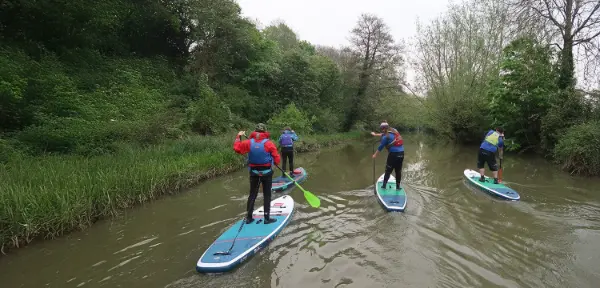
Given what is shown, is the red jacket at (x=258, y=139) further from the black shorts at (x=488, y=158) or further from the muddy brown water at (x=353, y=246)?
the black shorts at (x=488, y=158)

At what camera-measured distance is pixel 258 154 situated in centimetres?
591

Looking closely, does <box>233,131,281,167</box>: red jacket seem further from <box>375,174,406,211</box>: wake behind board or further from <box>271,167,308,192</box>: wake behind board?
<box>271,167,308,192</box>: wake behind board

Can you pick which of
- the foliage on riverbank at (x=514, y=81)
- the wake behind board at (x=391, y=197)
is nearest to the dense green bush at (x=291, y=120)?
the foliage on riverbank at (x=514, y=81)

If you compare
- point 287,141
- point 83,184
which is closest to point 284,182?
point 287,141

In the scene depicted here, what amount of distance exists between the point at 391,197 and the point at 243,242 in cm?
420

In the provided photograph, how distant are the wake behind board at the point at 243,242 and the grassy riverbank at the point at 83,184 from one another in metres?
2.96

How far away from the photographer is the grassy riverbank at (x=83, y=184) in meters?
5.33

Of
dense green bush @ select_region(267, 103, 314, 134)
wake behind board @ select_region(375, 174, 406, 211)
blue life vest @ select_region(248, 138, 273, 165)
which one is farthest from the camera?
dense green bush @ select_region(267, 103, 314, 134)

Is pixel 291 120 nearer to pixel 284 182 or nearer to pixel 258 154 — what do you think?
pixel 284 182

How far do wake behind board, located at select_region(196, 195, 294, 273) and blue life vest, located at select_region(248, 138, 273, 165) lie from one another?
1.22 meters

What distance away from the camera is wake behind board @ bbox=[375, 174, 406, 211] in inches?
286

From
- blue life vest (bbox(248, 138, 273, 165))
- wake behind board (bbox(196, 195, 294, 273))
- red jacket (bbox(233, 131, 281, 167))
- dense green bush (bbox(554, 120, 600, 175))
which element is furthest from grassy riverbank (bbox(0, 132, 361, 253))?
dense green bush (bbox(554, 120, 600, 175))

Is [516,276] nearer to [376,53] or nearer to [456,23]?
[456,23]

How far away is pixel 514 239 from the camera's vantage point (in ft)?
18.4
